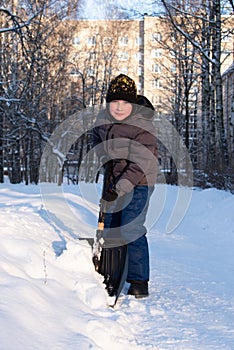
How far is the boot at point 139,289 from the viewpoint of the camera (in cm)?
379

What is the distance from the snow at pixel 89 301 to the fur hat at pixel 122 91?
1329 mm

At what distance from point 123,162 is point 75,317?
1.47 meters

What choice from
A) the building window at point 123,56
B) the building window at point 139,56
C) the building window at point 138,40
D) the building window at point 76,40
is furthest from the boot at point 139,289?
the building window at point 139,56

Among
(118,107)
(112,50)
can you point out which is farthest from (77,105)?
(118,107)

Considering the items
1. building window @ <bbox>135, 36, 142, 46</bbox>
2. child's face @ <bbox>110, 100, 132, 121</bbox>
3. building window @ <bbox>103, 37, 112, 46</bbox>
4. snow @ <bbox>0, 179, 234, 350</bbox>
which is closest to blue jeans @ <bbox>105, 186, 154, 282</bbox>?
snow @ <bbox>0, 179, 234, 350</bbox>

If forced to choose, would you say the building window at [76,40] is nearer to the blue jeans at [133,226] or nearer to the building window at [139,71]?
the building window at [139,71]

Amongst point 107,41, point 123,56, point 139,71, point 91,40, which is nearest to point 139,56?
point 139,71

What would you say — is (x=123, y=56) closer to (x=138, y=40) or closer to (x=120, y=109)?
(x=138, y=40)

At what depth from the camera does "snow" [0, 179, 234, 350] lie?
246 cm

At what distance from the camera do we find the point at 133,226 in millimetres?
3803

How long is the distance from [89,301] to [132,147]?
133 centimetres

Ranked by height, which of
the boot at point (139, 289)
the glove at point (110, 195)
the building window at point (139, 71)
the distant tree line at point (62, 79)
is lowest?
the boot at point (139, 289)

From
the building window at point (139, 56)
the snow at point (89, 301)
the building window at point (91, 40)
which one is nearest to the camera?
the snow at point (89, 301)

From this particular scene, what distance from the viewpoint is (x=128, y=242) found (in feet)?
12.5
